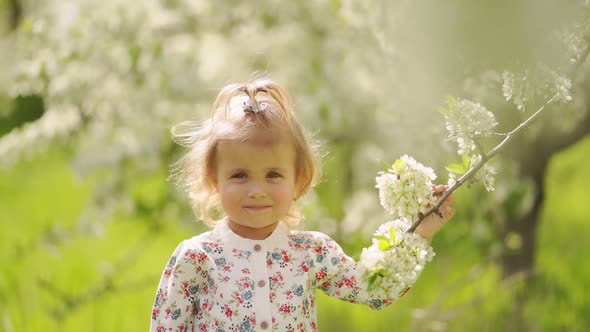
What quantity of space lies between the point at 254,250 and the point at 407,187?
0.52m

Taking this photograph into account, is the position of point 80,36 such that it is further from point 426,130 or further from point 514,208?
point 514,208

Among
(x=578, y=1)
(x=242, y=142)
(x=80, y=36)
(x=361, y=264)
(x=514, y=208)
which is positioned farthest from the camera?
(x=80, y=36)

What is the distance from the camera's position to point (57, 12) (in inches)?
179

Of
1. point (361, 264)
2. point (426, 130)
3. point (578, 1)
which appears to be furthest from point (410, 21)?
point (426, 130)

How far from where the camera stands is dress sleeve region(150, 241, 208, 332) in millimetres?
2053

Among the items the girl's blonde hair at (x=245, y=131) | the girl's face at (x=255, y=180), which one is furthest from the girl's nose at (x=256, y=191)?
the girl's blonde hair at (x=245, y=131)

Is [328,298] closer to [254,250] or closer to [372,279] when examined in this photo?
[254,250]

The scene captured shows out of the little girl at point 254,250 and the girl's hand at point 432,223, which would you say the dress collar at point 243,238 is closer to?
the little girl at point 254,250

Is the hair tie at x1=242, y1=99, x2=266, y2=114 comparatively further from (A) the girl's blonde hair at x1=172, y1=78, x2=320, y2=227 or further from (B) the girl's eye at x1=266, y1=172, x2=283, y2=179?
(B) the girl's eye at x1=266, y1=172, x2=283, y2=179

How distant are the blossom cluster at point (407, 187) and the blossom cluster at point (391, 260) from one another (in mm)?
72

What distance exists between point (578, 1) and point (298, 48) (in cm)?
352

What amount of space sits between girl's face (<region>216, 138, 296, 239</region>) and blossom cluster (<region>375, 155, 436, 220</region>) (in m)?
0.38

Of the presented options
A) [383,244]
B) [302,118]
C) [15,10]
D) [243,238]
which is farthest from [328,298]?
[15,10]

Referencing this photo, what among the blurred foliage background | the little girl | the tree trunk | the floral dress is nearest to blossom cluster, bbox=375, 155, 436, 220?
the little girl
